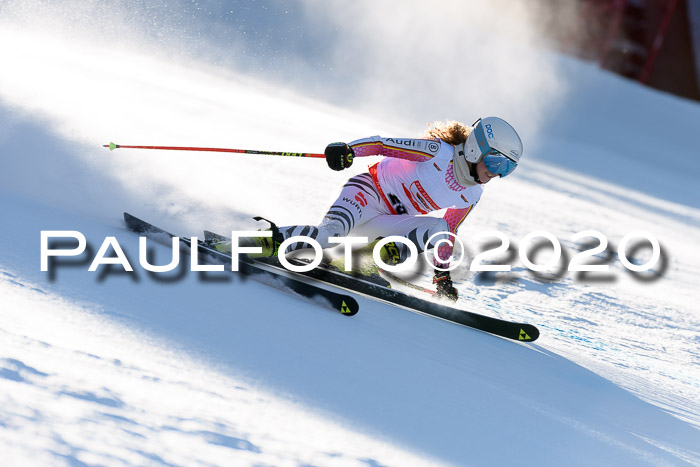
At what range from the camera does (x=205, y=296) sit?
3326mm

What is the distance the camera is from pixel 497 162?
157 inches

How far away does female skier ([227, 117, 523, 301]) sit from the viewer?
400cm

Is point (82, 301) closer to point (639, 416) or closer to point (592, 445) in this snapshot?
point (592, 445)

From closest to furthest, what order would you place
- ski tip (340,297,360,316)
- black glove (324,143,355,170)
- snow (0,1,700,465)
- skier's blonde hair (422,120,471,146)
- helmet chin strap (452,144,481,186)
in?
snow (0,1,700,465) → ski tip (340,297,360,316) → black glove (324,143,355,170) → helmet chin strap (452,144,481,186) → skier's blonde hair (422,120,471,146)

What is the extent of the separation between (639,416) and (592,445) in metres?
0.59

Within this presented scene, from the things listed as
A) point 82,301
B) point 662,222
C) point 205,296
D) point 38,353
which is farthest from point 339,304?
point 662,222

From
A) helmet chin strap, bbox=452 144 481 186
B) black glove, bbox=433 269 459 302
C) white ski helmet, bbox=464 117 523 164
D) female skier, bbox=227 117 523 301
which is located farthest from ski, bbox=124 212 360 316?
white ski helmet, bbox=464 117 523 164

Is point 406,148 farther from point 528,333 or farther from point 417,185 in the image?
point 528,333

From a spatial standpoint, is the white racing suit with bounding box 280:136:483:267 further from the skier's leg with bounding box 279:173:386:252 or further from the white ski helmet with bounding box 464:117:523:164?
the white ski helmet with bounding box 464:117:523:164

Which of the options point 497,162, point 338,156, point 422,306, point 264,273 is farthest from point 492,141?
point 264,273

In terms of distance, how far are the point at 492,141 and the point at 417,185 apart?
0.47 metres

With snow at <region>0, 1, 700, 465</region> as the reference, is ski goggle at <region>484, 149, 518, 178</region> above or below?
above

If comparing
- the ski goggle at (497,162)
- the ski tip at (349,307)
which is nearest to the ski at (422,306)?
the ski tip at (349,307)

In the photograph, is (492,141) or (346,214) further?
(346,214)
